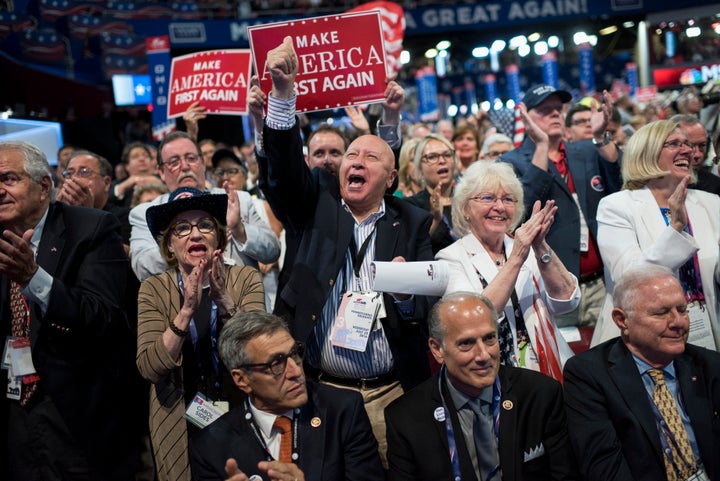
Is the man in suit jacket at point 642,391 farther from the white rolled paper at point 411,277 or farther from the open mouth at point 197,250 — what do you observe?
the open mouth at point 197,250

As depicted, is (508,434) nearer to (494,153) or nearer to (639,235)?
(639,235)

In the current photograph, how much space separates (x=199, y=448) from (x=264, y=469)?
41cm

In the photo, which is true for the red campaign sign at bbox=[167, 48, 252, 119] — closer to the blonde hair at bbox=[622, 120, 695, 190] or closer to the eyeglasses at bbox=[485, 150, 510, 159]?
the eyeglasses at bbox=[485, 150, 510, 159]

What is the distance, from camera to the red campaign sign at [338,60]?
420 centimetres

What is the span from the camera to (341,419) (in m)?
3.03

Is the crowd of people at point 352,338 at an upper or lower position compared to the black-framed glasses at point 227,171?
lower

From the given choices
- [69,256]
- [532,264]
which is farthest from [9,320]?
[532,264]

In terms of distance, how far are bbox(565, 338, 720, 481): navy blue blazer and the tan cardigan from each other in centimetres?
136

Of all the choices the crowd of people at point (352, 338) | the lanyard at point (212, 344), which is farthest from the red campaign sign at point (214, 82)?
the lanyard at point (212, 344)

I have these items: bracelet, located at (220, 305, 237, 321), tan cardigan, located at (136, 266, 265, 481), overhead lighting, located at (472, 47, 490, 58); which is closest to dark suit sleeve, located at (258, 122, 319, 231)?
tan cardigan, located at (136, 266, 265, 481)

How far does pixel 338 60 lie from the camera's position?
4246mm

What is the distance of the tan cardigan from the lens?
3.15 meters

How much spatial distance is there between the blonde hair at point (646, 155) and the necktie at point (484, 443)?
156cm

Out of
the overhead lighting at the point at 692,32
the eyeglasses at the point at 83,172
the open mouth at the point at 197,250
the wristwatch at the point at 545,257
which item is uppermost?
the overhead lighting at the point at 692,32
